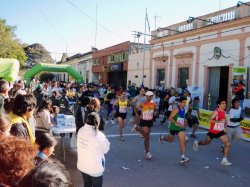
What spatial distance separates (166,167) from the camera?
277 inches

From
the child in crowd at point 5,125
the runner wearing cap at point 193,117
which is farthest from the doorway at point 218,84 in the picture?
the child in crowd at point 5,125

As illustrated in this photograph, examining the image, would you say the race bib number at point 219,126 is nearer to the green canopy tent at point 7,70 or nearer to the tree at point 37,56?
the green canopy tent at point 7,70

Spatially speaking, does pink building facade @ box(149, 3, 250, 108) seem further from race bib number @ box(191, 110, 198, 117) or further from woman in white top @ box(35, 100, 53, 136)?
woman in white top @ box(35, 100, 53, 136)

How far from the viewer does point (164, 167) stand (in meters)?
7.03

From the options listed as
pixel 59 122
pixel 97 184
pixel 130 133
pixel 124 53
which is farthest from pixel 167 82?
pixel 97 184

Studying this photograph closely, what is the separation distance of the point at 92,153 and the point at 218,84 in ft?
54.9

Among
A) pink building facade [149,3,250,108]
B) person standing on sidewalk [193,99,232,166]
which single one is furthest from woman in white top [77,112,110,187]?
pink building facade [149,3,250,108]

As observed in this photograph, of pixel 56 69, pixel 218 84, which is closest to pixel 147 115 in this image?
pixel 218 84

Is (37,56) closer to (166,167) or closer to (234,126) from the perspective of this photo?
(234,126)

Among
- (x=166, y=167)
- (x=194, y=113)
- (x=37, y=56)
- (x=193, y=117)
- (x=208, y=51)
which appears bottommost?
(x=166, y=167)

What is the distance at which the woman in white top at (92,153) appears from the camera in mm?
4047

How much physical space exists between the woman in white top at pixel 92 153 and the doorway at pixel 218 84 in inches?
639

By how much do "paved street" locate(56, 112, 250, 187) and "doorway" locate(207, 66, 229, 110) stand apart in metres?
9.78

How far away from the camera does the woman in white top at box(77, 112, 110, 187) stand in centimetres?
405
